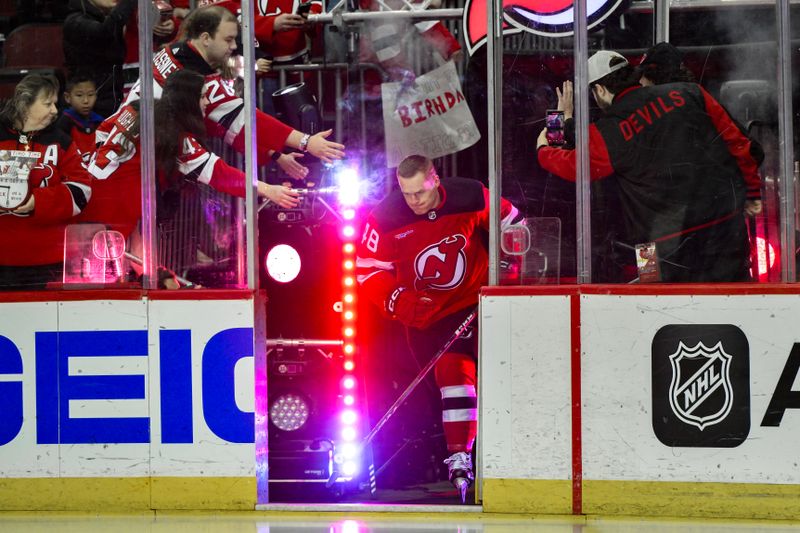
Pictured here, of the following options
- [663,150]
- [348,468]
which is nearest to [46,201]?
[348,468]

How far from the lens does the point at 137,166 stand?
4.66 meters

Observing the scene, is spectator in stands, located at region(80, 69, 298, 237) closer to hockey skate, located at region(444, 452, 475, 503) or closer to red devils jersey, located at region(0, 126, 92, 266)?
red devils jersey, located at region(0, 126, 92, 266)

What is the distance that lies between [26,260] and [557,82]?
2401 mm

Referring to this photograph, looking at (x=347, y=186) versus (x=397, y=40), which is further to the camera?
(x=397, y=40)

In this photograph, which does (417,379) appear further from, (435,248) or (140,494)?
(140,494)

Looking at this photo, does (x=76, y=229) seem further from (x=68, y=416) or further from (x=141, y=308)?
(x=68, y=416)

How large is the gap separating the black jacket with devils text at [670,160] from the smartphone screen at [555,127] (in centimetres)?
4

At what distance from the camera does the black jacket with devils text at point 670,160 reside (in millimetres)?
4496

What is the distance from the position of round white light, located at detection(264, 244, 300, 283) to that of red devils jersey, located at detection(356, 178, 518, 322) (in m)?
0.32

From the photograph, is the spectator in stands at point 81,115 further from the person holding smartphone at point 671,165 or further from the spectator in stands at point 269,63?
the person holding smartphone at point 671,165

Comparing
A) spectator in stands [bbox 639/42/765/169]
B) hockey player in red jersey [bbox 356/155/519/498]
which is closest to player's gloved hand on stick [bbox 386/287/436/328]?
hockey player in red jersey [bbox 356/155/519/498]

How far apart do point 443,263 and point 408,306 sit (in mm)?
295

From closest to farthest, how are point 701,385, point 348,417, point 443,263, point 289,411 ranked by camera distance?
1. point 701,385
2. point 348,417
3. point 289,411
4. point 443,263

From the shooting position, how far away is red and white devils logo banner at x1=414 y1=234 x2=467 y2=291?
17.3 ft
